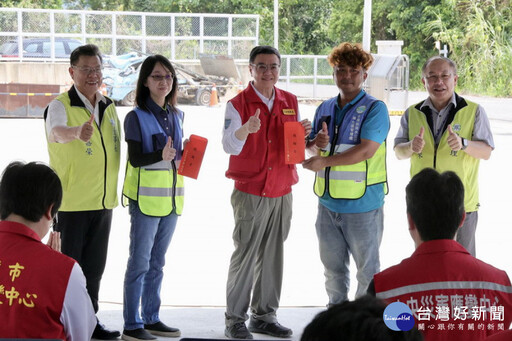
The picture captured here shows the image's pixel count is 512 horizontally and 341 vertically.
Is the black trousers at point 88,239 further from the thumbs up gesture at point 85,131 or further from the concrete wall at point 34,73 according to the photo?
the concrete wall at point 34,73

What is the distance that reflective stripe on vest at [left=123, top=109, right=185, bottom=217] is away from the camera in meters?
4.16

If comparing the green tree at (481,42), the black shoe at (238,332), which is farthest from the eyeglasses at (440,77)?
the green tree at (481,42)

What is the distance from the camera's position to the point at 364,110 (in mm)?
Answer: 4145

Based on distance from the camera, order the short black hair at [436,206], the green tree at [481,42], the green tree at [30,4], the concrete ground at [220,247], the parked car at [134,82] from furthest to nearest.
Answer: the green tree at [30,4] < the green tree at [481,42] < the parked car at [134,82] < the concrete ground at [220,247] < the short black hair at [436,206]

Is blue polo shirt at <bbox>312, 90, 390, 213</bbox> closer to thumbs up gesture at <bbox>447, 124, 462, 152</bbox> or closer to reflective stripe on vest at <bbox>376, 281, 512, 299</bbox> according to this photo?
thumbs up gesture at <bbox>447, 124, 462, 152</bbox>

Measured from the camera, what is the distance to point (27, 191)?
2.39 metres

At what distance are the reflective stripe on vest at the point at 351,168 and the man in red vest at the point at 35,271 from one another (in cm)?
202

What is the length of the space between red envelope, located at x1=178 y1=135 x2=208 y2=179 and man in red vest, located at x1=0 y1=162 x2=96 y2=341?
1745mm

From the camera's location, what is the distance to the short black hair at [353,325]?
4.08 ft

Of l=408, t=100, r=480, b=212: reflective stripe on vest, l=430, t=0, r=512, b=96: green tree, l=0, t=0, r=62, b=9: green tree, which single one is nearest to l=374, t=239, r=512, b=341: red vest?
l=408, t=100, r=480, b=212: reflective stripe on vest

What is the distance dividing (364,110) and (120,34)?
19.4m

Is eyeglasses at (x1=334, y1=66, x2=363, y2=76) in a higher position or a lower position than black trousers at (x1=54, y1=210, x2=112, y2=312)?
higher

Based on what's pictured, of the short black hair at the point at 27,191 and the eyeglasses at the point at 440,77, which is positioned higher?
the eyeglasses at the point at 440,77

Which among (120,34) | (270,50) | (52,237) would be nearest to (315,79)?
(120,34)
